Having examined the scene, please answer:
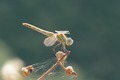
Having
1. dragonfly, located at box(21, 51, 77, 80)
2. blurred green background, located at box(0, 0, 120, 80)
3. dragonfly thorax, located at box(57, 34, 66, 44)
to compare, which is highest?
blurred green background, located at box(0, 0, 120, 80)

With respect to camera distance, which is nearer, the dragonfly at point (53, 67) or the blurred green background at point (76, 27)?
the dragonfly at point (53, 67)

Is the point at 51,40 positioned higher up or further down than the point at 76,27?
further down

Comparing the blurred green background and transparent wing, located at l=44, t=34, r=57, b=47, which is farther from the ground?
the blurred green background

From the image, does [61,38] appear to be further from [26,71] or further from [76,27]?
[76,27]

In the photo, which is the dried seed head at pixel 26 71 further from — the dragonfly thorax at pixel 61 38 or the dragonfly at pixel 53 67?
the dragonfly thorax at pixel 61 38

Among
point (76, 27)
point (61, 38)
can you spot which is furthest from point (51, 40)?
point (76, 27)

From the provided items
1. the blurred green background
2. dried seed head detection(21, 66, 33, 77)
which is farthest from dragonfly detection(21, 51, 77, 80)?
the blurred green background

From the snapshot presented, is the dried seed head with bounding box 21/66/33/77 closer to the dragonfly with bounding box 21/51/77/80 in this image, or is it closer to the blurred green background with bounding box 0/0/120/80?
the dragonfly with bounding box 21/51/77/80

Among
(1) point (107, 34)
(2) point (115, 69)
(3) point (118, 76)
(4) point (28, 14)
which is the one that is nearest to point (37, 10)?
(4) point (28, 14)

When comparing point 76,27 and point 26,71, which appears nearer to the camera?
point 26,71

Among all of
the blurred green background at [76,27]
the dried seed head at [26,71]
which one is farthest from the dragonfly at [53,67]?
the blurred green background at [76,27]
